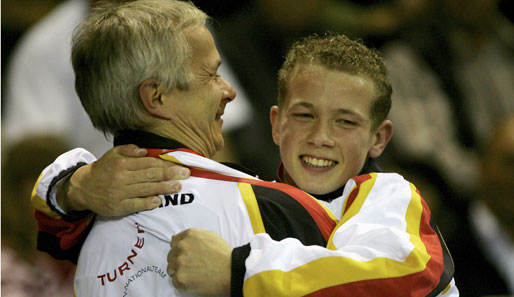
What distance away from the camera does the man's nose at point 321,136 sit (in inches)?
96.3

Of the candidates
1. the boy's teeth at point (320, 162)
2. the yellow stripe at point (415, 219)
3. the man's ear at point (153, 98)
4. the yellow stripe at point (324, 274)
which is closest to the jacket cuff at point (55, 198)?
the man's ear at point (153, 98)

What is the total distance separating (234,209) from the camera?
197 centimetres

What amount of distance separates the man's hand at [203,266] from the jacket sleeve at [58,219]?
1.35 feet

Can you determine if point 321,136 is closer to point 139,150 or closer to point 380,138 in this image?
point 380,138

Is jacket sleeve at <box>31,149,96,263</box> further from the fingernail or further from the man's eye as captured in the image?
the man's eye

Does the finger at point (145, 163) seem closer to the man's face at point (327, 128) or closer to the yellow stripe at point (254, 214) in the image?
the yellow stripe at point (254, 214)

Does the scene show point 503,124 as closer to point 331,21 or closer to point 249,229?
point 331,21

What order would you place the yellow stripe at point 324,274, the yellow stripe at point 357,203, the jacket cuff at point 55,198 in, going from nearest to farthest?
1. the yellow stripe at point 324,274
2. the yellow stripe at point 357,203
3. the jacket cuff at point 55,198

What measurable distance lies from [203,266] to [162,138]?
371 mm

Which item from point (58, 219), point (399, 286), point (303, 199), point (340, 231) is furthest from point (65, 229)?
point (399, 286)

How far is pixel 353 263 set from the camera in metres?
1.83

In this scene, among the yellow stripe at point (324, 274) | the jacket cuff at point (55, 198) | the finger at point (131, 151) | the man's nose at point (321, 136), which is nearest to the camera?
the yellow stripe at point (324, 274)

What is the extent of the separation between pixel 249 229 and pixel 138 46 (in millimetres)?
521

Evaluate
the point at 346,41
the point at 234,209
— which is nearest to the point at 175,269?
the point at 234,209
